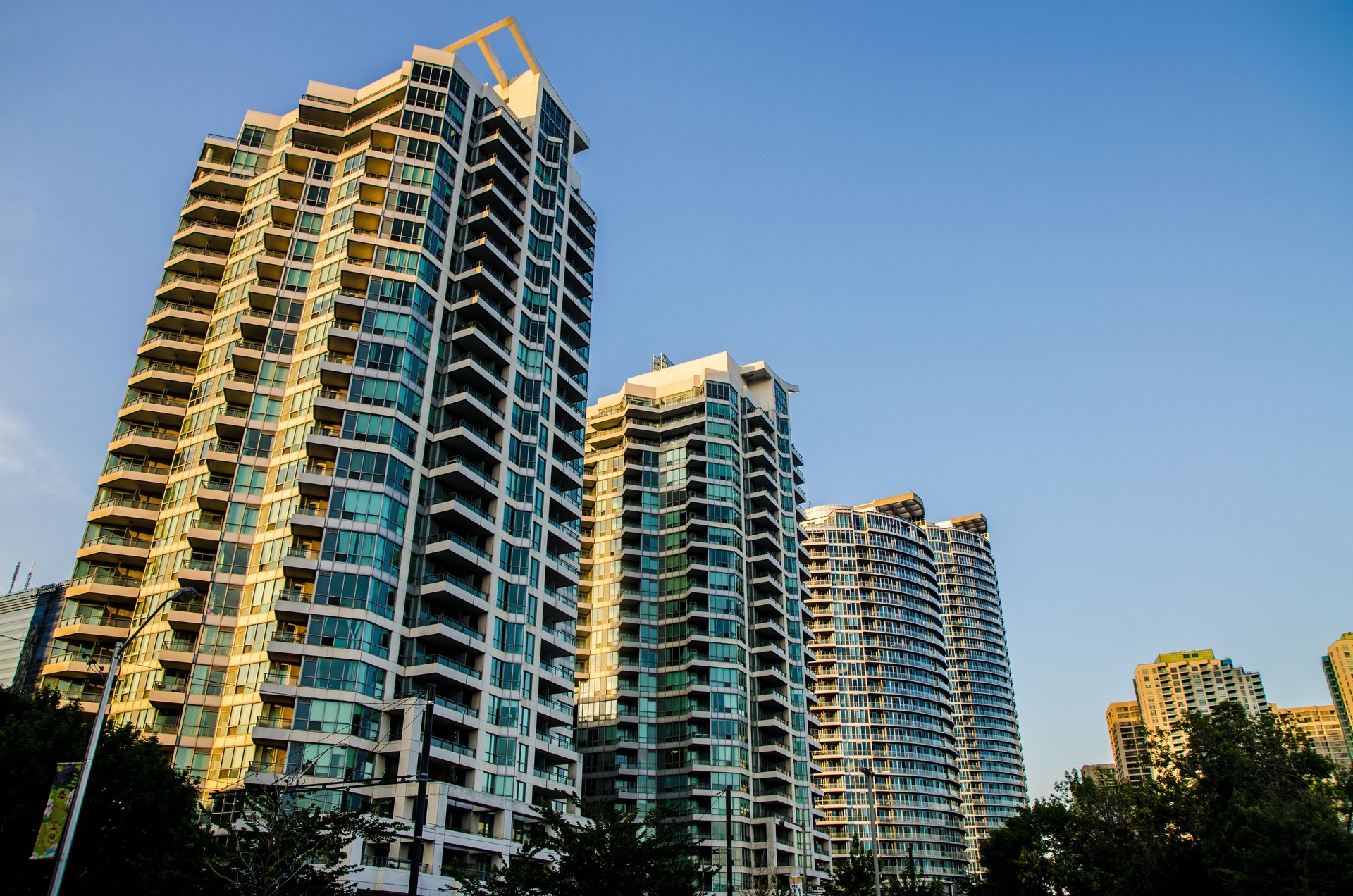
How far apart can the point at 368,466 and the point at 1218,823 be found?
61559mm

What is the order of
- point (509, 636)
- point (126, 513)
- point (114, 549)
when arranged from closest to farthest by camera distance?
point (509, 636), point (114, 549), point (126, 513)

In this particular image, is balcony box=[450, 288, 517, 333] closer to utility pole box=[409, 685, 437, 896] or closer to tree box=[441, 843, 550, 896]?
tree box=[441, 843, 550, 896]

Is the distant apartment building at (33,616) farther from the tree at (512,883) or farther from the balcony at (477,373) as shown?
the tree at (512,883)

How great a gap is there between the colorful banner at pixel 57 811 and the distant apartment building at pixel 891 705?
13917 cm

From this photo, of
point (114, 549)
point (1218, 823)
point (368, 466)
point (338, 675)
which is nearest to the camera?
point (338, 675)

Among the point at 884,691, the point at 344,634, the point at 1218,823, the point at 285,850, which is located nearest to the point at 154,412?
the point at 344,634

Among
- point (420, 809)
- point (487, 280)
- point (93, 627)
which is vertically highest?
point (487, 280)

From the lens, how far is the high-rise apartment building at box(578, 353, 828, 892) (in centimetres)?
9794

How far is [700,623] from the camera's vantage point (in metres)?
103

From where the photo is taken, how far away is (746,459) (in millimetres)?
118750

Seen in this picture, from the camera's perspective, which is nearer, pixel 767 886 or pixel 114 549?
pixel 114 549

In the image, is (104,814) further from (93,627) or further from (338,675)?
(93,627)

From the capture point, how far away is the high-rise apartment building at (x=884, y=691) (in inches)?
6329

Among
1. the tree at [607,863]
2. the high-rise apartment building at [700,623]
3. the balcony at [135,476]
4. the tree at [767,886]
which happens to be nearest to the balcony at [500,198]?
the balcony at [135,476]
